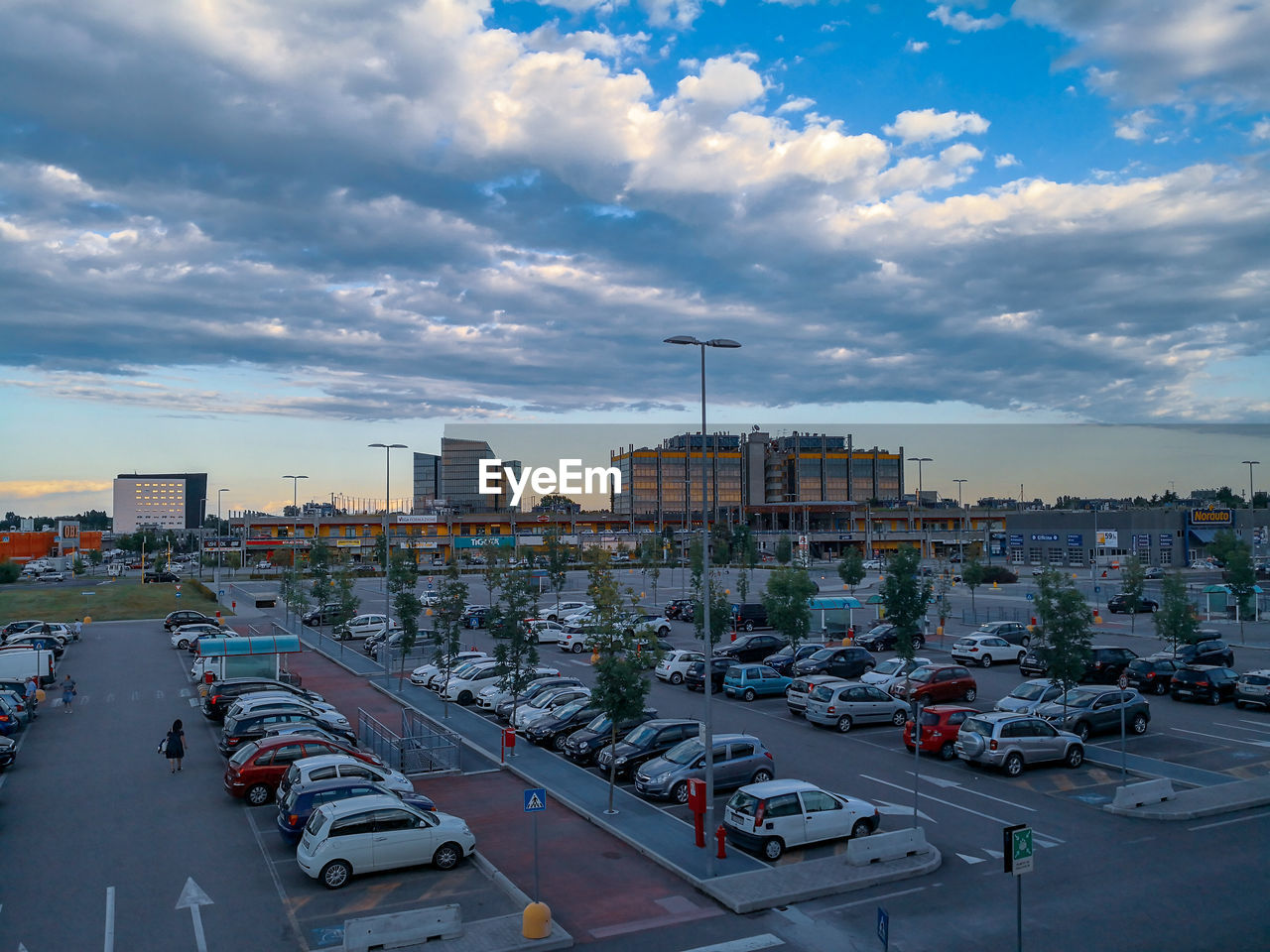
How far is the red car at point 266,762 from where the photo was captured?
765 inches

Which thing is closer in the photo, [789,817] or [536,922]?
[536,922]

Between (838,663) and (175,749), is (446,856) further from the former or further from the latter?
(838,663)

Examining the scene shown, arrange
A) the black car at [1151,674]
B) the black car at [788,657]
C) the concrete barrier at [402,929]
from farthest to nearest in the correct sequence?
the black car at [788,657] < the black car at [1151,674] < the concrete barrier at [402,929]

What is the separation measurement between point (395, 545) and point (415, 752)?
10522cm

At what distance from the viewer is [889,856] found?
609 inches

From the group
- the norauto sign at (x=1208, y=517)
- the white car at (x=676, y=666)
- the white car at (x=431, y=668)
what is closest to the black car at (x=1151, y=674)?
the white car at (x=676, y=666)

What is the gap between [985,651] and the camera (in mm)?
39312

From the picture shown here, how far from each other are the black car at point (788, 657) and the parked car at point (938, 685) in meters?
5.92

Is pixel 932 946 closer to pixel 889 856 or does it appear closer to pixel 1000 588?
pixel 889 856

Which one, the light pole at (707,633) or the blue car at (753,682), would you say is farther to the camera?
the blue car at (753,682)

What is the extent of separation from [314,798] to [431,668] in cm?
1966

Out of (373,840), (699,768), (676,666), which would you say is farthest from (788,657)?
(373,840)

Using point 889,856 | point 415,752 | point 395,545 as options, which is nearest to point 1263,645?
point 889,856

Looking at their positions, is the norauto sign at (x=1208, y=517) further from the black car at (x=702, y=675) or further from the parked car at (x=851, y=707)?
the parked car at (x=851, y=707)
